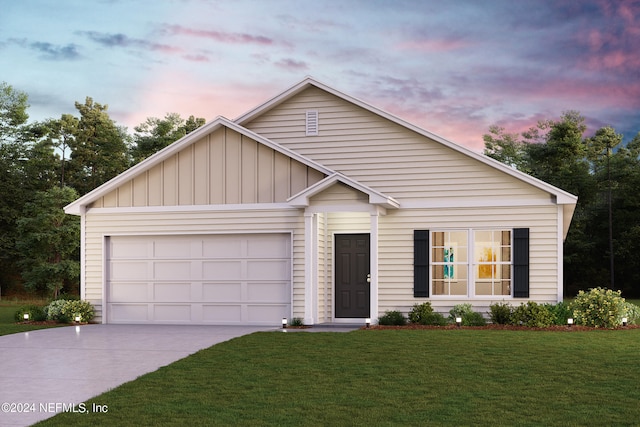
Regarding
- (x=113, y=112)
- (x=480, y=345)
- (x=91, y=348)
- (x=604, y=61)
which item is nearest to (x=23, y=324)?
(x=91, y=348)

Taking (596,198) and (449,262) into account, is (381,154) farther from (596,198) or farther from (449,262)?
(596,198)

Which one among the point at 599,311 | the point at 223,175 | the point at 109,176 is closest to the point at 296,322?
the point at 223,175

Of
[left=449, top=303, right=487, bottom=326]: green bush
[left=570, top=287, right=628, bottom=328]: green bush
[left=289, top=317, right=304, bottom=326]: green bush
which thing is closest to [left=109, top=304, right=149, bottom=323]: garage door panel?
[left=289, top=317, right=304, bottom=326]: green bush

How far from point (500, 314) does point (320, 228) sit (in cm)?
472

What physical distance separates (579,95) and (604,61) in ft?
7.61

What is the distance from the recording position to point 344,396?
28.1ft

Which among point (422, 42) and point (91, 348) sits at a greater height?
point (422, 42)

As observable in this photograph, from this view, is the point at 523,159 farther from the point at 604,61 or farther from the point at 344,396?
the point at 344,396

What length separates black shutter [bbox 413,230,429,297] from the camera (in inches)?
687

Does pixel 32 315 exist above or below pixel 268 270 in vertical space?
below

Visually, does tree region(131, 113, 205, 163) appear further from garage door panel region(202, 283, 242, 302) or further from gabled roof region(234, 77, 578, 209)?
garage door panel region(202, 283, 242, 302)

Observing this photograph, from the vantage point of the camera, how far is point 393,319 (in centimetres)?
1697

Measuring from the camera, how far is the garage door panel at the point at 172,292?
1840 cm

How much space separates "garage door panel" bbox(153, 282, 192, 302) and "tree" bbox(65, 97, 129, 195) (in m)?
27.7
